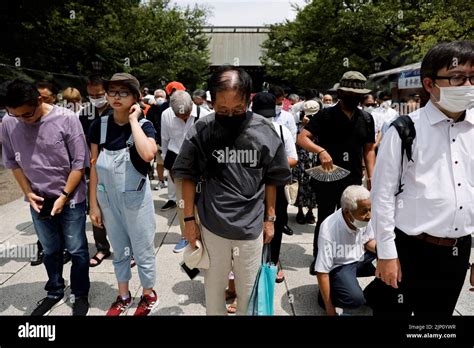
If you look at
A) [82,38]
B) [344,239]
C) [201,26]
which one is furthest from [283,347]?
[201,26]

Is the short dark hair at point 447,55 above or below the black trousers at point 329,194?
above

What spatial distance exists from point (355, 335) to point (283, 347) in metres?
0.50

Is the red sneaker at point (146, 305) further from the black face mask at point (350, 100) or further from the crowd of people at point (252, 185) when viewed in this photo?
the black face mask at point (350, 100)

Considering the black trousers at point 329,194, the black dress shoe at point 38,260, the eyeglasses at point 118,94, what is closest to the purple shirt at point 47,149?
the eyeglasses at point 118,94

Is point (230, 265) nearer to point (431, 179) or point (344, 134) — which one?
point (431, 179)

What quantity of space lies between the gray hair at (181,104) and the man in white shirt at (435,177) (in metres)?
2.86

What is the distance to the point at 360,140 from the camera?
3232 millimetres

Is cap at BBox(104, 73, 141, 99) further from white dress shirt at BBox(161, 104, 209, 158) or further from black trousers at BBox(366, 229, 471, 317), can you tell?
black trousers at BBox(366, 229, 471, 317)

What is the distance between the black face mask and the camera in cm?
317

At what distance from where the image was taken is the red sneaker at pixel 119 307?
2.85m

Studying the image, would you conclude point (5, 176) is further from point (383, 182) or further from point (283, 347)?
point (383, 182)

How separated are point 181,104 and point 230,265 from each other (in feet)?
8.16

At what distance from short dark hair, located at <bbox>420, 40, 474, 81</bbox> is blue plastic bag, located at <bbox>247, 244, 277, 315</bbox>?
4.48 feet
